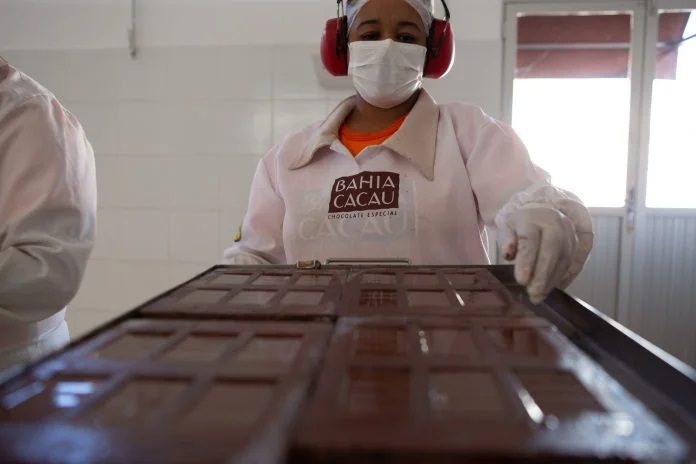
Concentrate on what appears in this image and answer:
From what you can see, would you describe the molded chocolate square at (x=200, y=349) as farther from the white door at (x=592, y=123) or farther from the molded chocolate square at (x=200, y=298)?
the white door at (x=592, y=123)

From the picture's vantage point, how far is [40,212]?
2.84 feet

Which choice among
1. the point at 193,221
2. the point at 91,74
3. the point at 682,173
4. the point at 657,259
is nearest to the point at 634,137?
the point at 682,173

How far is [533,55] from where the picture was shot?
8.11ft

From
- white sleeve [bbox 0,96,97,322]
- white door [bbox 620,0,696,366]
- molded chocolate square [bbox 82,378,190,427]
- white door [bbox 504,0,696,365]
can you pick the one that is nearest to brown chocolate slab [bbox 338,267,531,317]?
molded chocolate square [bbox 82,378,190,427]

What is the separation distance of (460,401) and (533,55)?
2.51 m

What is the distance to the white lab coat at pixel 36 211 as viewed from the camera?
32.6 inches

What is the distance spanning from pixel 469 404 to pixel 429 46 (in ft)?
3.39

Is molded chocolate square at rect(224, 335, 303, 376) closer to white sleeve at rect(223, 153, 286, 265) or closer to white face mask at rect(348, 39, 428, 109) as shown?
white sleeve at rect(223, 153, 286, 265)

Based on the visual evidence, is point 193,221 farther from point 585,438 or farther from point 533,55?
point 585,438

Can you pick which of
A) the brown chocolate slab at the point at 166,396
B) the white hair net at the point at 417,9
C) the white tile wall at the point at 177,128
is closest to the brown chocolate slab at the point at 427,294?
the brown chocolate slab at the point at 166,396

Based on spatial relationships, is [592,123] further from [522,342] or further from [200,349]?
[200,349]

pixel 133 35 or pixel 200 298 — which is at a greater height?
pixel 133 35

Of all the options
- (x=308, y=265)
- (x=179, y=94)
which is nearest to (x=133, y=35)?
(x=179, y=94)

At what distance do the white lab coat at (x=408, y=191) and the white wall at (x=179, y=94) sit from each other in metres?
1.17
